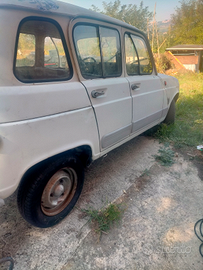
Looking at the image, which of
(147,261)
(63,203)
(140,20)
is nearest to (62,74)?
(63,203)

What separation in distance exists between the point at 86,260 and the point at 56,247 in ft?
1.04

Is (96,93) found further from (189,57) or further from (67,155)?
(189,57)

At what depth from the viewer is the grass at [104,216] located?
199 cm

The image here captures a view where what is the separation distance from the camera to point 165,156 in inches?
131

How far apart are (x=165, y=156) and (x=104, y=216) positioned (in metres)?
1.71

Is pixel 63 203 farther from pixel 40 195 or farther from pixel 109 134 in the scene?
pixel 109 134

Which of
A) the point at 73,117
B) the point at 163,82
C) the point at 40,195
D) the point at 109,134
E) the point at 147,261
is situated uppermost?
the point at 163,82

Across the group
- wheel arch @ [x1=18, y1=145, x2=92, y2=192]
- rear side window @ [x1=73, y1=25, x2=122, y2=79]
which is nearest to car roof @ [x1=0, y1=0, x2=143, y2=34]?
rear side window @ [x1=73, y1=25, x2=122, y2=79]

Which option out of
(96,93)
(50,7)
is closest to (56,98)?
(96,93)

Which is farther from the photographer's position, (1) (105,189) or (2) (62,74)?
(1) (105,189)

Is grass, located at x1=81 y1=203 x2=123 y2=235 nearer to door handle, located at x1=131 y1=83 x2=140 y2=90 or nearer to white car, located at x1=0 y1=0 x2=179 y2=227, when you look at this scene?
white car, located at x1=0 y1=0 x2=179 y2=227

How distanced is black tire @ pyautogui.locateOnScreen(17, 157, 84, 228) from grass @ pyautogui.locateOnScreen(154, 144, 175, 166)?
163cm

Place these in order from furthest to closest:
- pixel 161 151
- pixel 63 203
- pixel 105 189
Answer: pixel 161 151, pixel 105 189, pixel 63 203

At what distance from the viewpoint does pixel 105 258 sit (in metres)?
1.71
